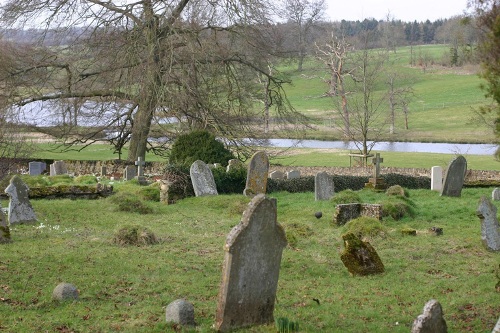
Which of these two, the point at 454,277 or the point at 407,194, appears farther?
the point at 407,194

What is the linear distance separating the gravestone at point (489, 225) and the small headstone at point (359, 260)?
2884mm

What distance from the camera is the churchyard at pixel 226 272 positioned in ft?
31.4

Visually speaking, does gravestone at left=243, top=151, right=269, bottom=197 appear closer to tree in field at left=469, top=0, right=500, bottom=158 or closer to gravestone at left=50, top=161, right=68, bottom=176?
gravestone at left=50, top=161, right=68, bottom=176

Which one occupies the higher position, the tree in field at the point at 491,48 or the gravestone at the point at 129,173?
the tree in field at the point at 491,48

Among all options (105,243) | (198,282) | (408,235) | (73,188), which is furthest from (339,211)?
(73,188)

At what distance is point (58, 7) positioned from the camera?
30.6 metres

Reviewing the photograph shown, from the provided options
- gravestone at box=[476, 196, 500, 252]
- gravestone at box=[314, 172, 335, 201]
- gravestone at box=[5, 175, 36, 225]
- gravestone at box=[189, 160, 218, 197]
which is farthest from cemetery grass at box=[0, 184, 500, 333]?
gravestone at box=[189, 160, 218, 197]

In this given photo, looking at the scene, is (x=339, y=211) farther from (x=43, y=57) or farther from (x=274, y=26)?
(x=43, y=57)

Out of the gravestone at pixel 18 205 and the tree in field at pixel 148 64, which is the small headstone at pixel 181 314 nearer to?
the gravestone at pixel 18 205

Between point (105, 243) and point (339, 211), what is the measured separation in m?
5.47

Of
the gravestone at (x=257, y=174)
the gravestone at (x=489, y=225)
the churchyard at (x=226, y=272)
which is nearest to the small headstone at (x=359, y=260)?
the churchyard at (x=226, y=272)

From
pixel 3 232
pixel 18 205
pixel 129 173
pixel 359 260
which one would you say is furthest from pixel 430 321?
pixel 129 173

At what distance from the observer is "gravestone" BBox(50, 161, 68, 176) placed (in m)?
29.9

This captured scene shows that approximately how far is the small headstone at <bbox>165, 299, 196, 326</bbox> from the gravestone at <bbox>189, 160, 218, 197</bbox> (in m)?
13.5
